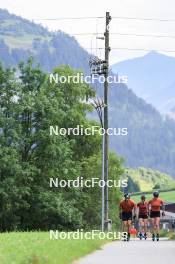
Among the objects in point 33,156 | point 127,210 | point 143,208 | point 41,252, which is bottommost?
point 41,252

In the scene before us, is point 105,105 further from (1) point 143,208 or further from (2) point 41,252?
(2) point 41,252

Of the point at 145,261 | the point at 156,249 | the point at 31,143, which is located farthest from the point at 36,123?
the point at 145,261

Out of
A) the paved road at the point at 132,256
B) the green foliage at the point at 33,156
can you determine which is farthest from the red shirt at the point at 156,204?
the green foliage at the point at 33,156

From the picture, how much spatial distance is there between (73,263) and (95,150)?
189ft

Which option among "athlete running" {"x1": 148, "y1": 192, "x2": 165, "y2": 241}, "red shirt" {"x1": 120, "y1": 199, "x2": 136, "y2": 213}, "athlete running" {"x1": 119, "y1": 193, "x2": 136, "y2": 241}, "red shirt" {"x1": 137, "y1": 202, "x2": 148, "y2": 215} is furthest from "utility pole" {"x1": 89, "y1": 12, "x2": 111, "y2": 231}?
"athlete running" {"x1": 148, "y1": 192, "x2": 165, "y2": 241}

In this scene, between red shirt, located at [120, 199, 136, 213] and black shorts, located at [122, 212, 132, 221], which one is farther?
black shorts, located at [122, 212, 132, 221]

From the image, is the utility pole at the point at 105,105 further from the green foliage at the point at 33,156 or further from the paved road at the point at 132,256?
the green foliage at the point at 33,156

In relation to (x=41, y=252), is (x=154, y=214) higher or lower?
higher

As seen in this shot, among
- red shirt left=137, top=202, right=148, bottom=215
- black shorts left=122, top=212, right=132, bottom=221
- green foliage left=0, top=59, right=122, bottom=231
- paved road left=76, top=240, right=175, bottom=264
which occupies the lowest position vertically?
paved road left=76, top=240, right=175, bottom=264

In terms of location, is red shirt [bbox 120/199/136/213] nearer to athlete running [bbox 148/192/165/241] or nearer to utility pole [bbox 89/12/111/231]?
athlete running [bbox 148/192/165/241]

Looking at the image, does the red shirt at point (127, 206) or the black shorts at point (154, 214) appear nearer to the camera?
the black shorts at point (154, 214)

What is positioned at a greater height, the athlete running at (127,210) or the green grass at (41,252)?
the athlete running at (127,210)

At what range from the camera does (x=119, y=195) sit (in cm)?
8175

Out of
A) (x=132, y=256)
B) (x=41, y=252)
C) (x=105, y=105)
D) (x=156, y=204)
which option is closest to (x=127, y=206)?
(x=156, y=204)
